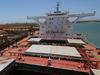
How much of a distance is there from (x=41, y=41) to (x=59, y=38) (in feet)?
11.4

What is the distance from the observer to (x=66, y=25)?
26109mm

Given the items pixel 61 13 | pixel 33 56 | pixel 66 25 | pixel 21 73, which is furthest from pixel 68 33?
pixel 21 73

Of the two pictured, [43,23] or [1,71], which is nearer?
[1,71]

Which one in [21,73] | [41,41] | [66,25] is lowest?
[21,73]

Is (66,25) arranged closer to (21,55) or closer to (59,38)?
(59,38)

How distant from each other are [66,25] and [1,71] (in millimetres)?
17646

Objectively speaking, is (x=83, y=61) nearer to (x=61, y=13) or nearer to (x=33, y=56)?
(x=33, y=56)

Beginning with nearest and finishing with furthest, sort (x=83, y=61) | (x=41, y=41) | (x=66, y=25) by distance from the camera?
(x=83, y=61) → (x=41, y=41) → (x=66, y=25)

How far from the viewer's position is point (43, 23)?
→ 2709 cm

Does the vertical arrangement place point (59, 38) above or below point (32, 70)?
above

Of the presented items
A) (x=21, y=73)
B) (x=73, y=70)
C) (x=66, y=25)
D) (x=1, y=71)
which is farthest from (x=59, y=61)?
(x=66, y=25)

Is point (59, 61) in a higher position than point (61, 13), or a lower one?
lower

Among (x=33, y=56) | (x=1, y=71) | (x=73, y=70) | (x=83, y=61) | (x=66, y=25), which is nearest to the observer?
(x=1, y=71)

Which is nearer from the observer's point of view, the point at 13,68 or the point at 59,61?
the point at 13,68
